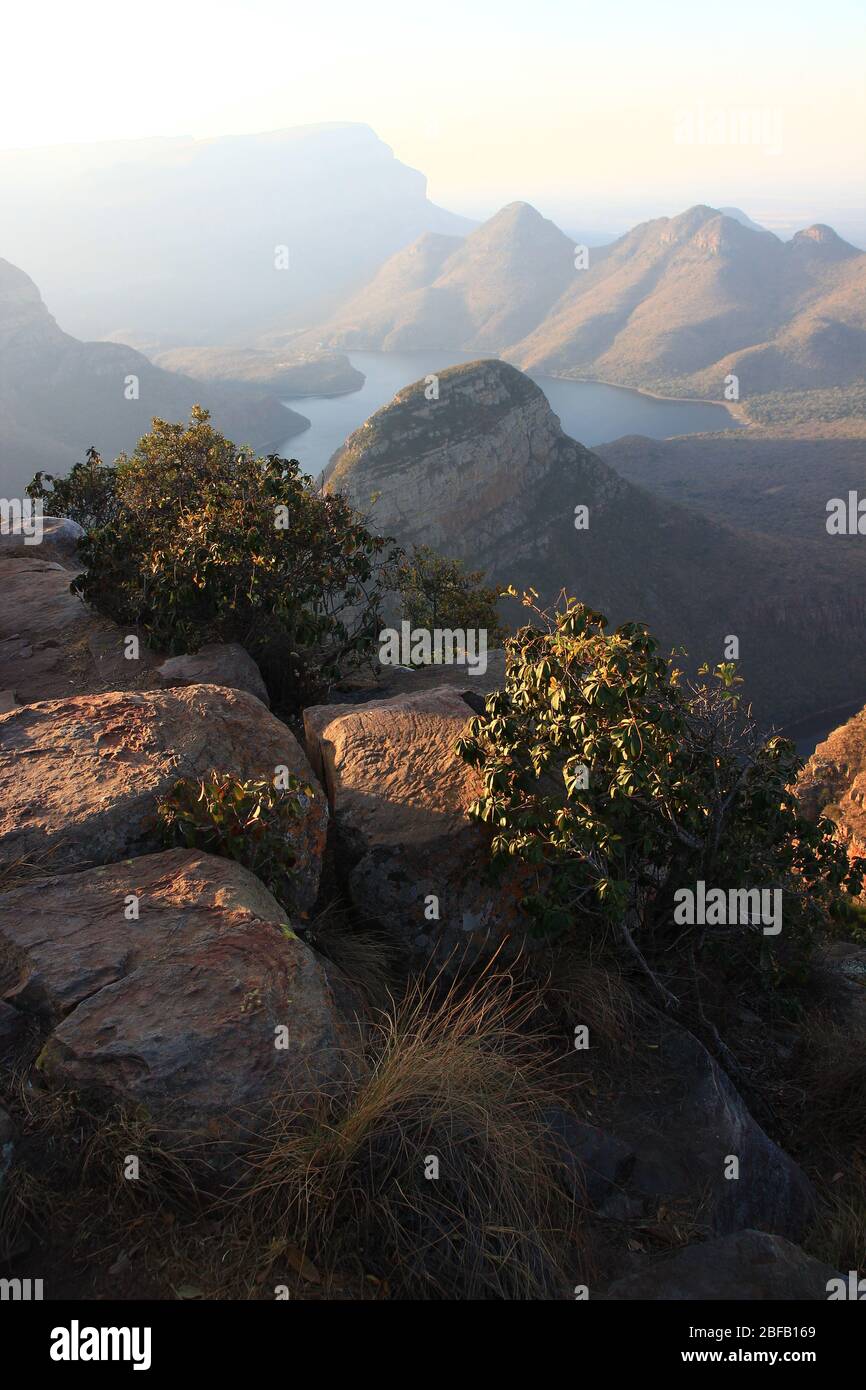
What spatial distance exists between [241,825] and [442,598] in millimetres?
12229

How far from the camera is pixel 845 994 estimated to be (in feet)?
24.5

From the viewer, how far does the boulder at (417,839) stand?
250 inches

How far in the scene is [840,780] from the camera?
1166 inches

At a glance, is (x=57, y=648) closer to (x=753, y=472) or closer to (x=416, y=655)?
(x=416, y=655)

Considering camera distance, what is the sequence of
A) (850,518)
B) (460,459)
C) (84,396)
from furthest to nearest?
1. (84,396)
2. (850,518)
3. (460,459)

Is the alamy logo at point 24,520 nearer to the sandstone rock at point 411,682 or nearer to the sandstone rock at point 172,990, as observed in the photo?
the sandstone rock at point 411,682

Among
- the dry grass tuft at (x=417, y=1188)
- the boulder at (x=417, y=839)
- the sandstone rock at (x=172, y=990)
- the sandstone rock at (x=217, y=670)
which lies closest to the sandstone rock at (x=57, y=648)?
the sandstone rock at (x=217, y=670)

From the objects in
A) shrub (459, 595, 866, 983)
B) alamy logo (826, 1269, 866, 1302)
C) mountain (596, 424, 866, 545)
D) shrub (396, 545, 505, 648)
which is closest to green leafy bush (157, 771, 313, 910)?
shrub (459, 595, 866, 983)


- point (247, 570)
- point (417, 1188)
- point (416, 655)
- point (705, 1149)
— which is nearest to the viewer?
point (417, 1188)

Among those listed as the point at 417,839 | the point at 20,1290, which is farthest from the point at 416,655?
the point at 20,1290

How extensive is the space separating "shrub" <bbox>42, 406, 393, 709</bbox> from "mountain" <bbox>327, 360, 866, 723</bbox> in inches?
2659

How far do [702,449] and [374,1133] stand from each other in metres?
151
